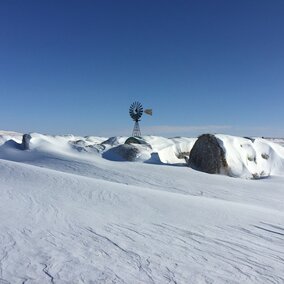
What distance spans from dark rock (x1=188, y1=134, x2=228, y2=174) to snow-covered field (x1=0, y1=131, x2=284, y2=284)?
2797 mm

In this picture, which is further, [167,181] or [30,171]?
[167,181]

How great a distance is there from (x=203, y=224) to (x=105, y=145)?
434 inches

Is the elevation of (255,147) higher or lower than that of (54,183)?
higher

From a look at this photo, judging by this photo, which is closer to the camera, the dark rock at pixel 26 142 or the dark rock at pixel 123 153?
the dark rock at pixel 123 153

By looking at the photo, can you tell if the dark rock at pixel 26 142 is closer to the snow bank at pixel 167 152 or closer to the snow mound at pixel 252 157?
the snow bank at pixel 167 152

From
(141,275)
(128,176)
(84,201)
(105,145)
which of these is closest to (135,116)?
(105,145)

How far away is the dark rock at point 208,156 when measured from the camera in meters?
14.4

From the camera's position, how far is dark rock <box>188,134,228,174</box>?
14.4 meters

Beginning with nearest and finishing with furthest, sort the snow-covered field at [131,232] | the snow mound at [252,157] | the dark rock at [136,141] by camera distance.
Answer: the snow-covered field at [131,232] → the snow mound at [252,157] → the dark rock at [136,141]

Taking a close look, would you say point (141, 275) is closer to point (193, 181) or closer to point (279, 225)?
point (279, 225)

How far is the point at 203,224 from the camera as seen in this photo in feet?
19.6

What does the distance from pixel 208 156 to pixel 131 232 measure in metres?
9.74

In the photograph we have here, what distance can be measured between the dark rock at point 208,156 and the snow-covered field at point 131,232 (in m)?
2.80

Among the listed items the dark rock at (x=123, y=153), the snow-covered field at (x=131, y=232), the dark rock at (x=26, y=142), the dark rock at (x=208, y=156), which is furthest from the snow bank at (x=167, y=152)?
A: the snow-covered field at (x=131, y=232)
